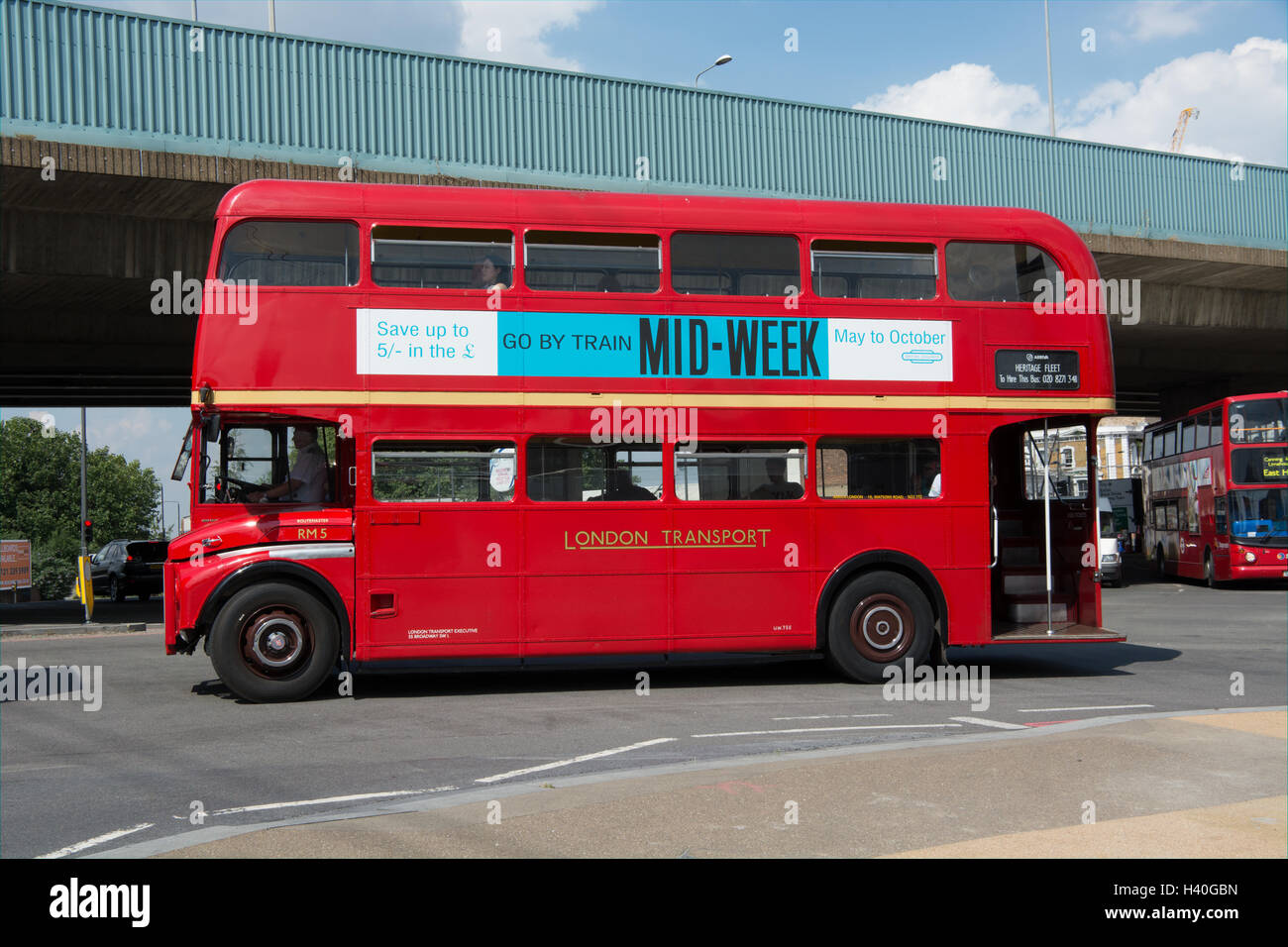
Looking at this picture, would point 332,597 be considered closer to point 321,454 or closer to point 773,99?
point 321,454

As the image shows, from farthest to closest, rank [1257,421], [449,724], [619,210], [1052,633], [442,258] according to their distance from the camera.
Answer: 1. [1257,421]
2. [1052,633]
3. [619,210]
4. [442,258]
5. [449,724]

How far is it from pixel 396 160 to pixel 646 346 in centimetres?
887

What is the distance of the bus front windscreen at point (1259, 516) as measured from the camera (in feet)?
88.9

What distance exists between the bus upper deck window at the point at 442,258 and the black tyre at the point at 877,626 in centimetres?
449

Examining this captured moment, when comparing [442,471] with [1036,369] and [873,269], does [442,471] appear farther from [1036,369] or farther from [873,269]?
[1036,369]

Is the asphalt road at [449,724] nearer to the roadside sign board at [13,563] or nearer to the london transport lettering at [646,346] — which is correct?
the london transport lettering at [646,346]

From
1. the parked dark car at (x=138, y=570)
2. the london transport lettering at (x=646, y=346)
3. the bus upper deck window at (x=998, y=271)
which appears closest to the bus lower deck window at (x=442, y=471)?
the london transport lettering at (x=646, y=346)

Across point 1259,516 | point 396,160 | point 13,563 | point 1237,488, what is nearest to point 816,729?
point 396,160

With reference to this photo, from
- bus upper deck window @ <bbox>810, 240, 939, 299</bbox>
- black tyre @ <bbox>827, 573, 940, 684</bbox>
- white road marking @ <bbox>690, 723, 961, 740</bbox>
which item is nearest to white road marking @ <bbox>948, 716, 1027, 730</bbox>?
white road marking @ <bbox>690, 723, 961, 740</bbox>

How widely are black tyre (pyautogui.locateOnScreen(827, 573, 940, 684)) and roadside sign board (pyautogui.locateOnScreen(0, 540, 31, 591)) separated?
39139mm

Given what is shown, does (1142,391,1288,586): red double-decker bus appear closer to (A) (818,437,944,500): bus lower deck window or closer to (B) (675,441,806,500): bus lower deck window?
(A) (818,437,944,500): bus lower deck window

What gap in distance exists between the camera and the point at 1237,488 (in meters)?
27.3

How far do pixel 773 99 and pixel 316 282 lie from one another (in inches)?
508

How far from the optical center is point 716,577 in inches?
441
